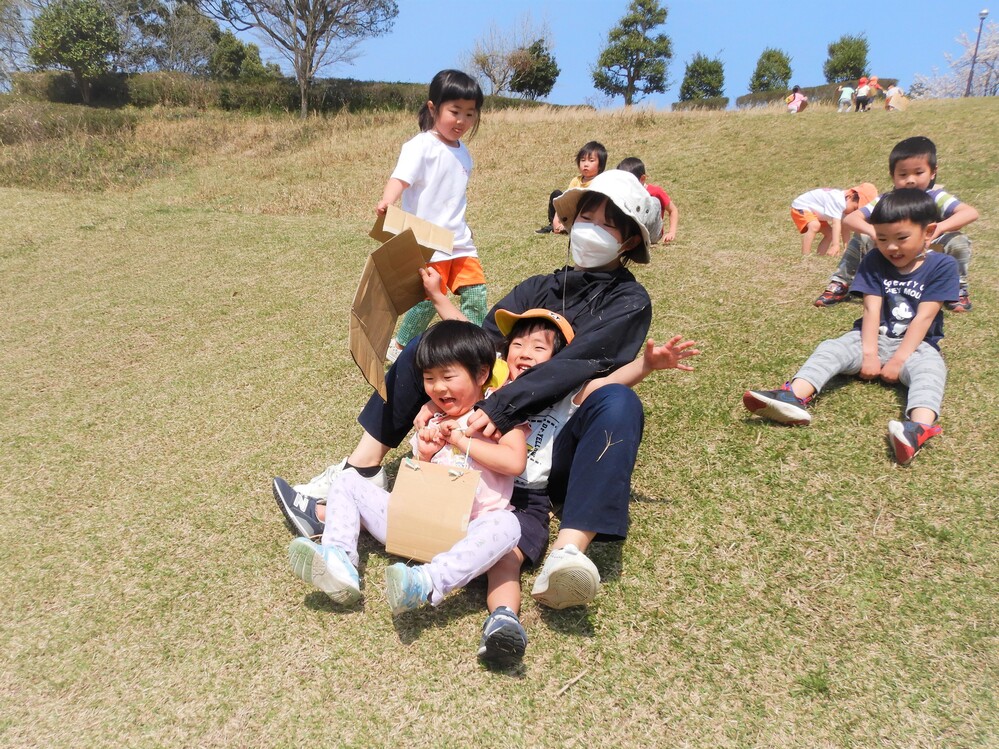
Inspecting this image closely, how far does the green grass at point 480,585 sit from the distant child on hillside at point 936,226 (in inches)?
8.6

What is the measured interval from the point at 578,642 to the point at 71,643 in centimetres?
157

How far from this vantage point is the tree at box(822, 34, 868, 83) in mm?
33500

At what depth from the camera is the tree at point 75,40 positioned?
22.0 metres

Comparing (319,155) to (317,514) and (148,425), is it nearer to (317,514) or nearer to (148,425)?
(148,425)

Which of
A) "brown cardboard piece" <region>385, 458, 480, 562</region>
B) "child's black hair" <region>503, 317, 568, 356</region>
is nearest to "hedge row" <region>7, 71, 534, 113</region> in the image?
"child's black hair" <region>503, 317, 568, 356</region>

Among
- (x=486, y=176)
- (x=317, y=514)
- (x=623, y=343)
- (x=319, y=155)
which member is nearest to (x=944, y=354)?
(x=623, y=343)

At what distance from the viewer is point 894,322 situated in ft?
10.5

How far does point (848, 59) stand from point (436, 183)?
→ 3834 centimetres

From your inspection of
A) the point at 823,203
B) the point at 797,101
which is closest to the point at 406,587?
the point at 823,203

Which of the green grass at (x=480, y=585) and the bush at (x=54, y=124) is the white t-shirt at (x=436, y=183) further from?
the bush at (x=54, y=124)

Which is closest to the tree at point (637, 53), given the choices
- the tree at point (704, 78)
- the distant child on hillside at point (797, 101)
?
the tree at point (704, 78)

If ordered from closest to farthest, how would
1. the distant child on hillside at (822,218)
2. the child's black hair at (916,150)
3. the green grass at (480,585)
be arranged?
the green grass at (480,585), the child's black hair at (916,150), the distant child on hillside at (822,218)

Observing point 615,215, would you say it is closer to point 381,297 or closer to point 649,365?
point 649,365

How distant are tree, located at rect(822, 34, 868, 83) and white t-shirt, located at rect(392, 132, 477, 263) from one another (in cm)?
3719
